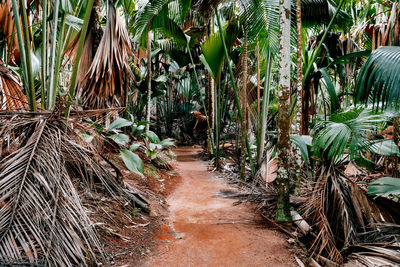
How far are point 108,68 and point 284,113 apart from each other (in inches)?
82.6

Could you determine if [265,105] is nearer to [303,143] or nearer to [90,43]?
[303,143]

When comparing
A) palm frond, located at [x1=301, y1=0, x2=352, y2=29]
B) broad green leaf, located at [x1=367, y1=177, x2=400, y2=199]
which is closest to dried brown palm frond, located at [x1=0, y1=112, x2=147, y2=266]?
broad green leaf, located at [x1=367, y1=177, x2=400, y2=199]

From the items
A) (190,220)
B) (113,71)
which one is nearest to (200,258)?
(190,220)

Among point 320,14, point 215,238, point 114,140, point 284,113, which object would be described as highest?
point 320,14

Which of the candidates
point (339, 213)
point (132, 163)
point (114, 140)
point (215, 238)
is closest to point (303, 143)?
point (339, 213)

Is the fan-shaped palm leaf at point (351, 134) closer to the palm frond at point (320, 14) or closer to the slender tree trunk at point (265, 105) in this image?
the slender tree trunk at point (265, 105)

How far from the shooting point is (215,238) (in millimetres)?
2377

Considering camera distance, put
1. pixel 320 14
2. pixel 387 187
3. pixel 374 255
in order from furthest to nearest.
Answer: pixel 320 14
pixel 387 187
pixel 374 255

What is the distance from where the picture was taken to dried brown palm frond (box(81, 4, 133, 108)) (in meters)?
2.83

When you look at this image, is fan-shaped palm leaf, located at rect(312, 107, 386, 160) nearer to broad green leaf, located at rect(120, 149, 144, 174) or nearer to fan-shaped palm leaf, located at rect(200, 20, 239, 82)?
broad green leaf, located at rect(120, 149, 144, 174)

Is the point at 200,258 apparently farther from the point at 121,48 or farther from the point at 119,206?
the point at 121,48

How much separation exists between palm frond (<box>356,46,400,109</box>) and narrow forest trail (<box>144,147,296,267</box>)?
4.72 feet

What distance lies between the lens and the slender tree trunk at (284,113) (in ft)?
8.37

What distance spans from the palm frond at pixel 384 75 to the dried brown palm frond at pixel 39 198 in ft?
6.77
